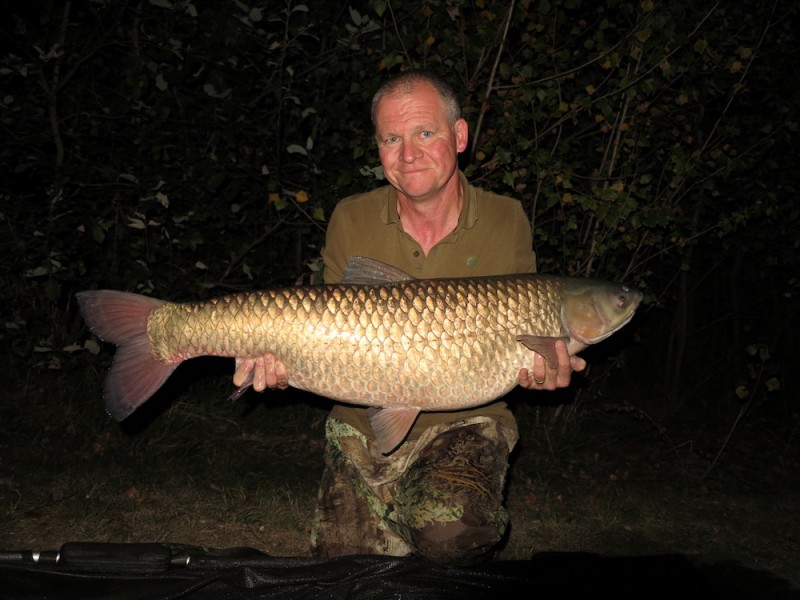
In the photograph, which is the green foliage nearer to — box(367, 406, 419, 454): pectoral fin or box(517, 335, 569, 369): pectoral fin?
box(517, 335, 569, 369): pectoral fin

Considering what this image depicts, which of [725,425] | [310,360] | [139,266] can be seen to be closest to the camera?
[310,360]

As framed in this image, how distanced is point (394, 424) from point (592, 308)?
0.69m

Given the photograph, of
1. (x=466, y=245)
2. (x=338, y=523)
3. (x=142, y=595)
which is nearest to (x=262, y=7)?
(x=466, y=245)

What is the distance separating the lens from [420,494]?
1928mm

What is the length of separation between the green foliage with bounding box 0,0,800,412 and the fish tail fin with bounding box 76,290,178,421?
3.33ft

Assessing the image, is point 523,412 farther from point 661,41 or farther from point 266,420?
point 661,41

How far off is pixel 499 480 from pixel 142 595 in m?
1.00

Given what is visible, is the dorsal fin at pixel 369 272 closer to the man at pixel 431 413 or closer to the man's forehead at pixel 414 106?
the man at pixel 431 413

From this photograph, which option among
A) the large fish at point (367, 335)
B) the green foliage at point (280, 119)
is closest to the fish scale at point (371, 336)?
the large fish at point (367, 335)

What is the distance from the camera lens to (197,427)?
3484 mm

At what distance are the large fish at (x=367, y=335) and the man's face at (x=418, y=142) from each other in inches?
12.9

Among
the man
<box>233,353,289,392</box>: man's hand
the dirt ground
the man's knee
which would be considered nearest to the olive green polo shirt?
the man

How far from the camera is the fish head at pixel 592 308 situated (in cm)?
206

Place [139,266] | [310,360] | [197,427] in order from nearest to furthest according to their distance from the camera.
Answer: [310,360]
[139,266]
[197,427]
